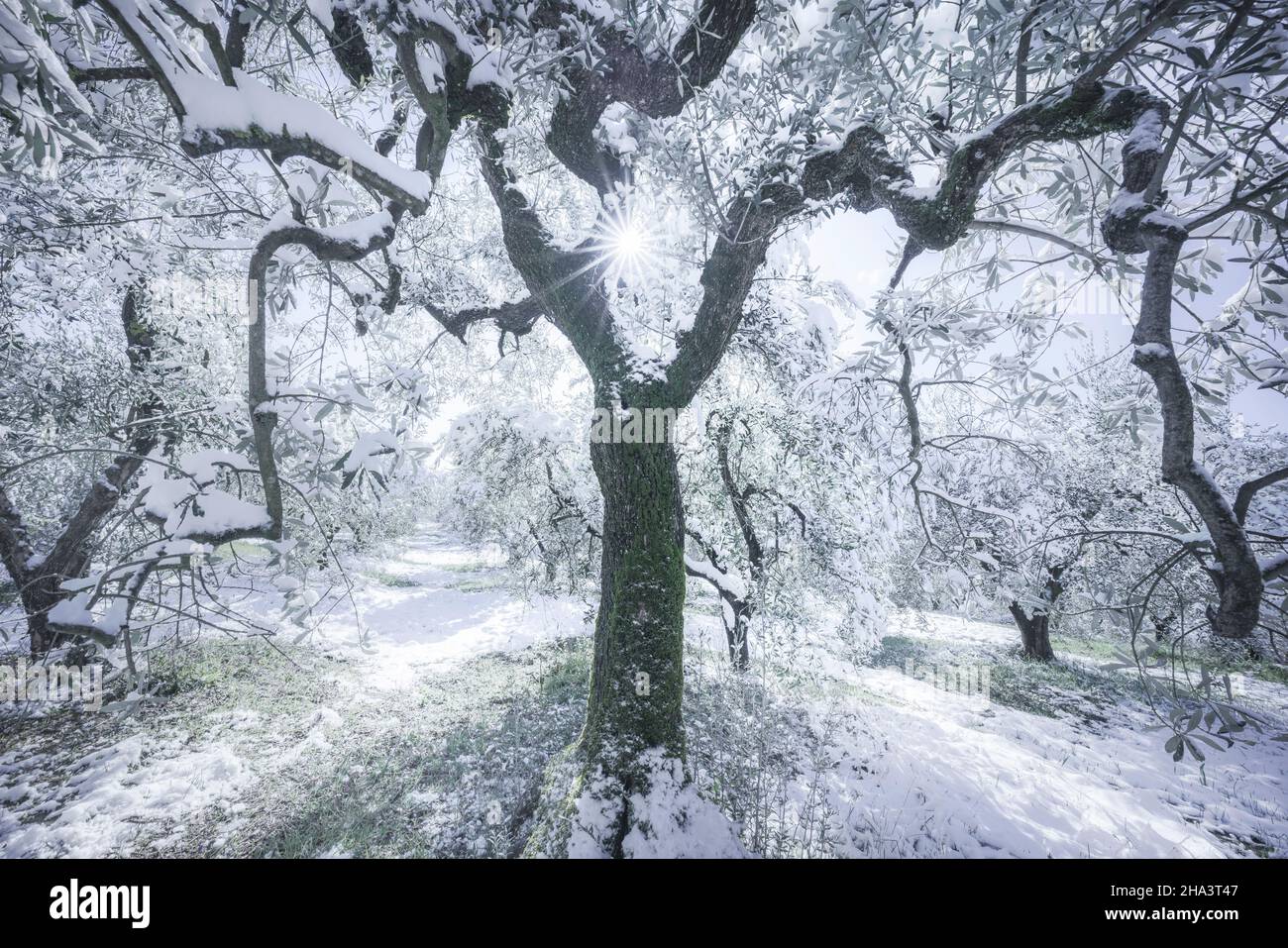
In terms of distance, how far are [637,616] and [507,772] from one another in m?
3.41

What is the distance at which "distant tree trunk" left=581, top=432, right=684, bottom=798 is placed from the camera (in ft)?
10.1

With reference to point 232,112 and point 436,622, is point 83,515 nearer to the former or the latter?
point 436,622

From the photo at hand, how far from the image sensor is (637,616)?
10.6ft

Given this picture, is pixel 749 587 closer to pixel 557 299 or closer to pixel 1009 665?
pixel 557 299

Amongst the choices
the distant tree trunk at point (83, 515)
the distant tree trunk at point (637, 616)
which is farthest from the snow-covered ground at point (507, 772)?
the distant tree trunk at point (637, 616)

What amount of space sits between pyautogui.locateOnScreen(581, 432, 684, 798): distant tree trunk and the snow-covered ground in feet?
6.78

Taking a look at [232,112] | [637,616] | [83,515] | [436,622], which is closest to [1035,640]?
[637,616]

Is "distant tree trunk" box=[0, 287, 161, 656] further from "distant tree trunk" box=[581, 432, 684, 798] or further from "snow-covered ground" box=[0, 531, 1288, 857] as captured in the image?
"distant tree trunk" box=[581, 432, 684, 798]

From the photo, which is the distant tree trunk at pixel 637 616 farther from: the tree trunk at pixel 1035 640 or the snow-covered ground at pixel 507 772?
the tree trunk at pixel 1035 640

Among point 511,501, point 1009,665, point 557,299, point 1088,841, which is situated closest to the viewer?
point 557,299

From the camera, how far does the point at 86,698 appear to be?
7012 mm
